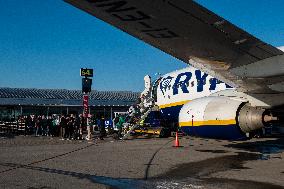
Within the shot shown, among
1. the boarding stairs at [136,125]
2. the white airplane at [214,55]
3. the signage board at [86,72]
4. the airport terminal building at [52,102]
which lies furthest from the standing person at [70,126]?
the airport terminal building at [52,102]

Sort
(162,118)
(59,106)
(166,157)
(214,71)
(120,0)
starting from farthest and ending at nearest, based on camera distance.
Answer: (59,106) → (162,118) → (166,157) → (214,71) → (120,0)

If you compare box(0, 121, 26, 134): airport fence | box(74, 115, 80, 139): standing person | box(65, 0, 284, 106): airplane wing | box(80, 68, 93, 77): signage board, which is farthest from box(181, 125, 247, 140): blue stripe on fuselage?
box(0, 121, 26, 134): airport fence

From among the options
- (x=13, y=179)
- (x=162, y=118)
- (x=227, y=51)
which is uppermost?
(x=227, y=51)

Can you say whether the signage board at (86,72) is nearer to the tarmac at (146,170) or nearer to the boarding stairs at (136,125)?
the boarding stairs at (136,125)

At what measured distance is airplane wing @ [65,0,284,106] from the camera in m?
6.73

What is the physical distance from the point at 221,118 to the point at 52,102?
4858 centimetres

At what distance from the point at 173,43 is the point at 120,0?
8.31ft

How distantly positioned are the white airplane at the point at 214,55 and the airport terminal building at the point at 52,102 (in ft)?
135

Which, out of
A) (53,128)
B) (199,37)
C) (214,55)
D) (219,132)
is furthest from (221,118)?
(53,128)

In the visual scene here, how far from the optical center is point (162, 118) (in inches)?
853

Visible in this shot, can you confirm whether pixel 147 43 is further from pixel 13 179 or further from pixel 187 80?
pixel 187 80

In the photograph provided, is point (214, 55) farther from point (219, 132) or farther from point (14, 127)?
point (14, 127)

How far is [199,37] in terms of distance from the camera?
26.3 feet

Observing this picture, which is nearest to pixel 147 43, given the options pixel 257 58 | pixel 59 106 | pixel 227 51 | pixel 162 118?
pixel 227 51
